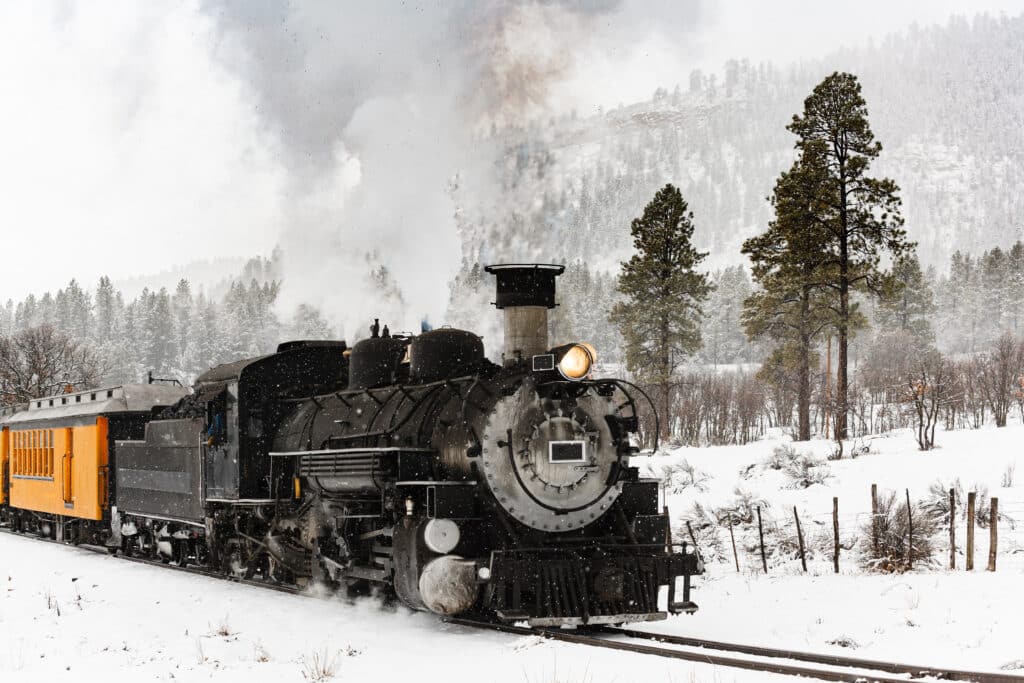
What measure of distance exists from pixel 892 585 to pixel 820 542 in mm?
4625

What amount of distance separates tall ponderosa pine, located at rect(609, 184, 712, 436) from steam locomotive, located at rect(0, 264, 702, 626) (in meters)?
26.8

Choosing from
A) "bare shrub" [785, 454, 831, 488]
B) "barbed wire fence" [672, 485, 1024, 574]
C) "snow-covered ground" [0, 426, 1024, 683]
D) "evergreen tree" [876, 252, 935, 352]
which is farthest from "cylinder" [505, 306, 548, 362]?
"evergreen tree" [876, 252, 935, 352]

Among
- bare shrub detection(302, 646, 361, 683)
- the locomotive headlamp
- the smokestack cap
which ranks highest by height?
the smokestack cap

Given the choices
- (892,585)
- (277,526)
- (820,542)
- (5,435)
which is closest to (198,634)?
(277,526)

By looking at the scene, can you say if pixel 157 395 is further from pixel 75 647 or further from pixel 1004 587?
pixel 1004 587

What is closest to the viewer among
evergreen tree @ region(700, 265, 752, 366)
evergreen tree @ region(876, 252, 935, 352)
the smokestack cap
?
the smokestack cap

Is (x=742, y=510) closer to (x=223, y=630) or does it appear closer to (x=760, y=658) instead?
(x=760, y=658)

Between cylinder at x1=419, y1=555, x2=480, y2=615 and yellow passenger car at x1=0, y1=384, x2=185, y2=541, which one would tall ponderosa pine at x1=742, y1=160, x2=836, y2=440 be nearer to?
yellow passenger car at x1=0, y1=384, x2=185, y2=541

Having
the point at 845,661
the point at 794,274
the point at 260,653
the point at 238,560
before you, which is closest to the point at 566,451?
the point at 845,661

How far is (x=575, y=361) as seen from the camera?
1098 centimetres

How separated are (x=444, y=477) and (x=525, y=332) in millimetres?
1822

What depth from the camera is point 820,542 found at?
62.5 ft

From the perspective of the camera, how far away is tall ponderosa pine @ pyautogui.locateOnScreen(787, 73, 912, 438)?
110ft

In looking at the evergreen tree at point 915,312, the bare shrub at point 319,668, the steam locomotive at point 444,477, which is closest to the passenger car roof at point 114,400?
the steam locomotive at point 444,477
